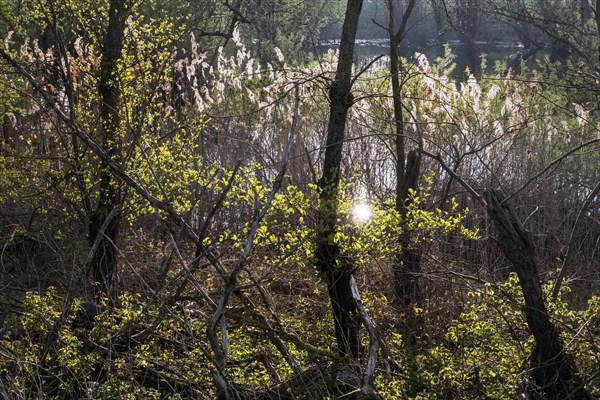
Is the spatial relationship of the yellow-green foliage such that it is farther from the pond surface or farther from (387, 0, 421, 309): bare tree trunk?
the pond surface

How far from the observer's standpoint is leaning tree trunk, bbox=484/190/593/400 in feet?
15.7

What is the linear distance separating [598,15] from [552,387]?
3.28 meters

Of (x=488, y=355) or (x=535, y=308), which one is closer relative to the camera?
(x=535, y=308)

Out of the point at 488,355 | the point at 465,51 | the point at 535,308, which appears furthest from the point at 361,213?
the point at 465,51

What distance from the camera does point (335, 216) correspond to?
5.53 m

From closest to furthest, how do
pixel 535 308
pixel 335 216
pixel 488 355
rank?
pixel 535 308 → pixel 488 355 → pixel 335 216

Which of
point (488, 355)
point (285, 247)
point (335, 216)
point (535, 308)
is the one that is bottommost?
point (488, 355)

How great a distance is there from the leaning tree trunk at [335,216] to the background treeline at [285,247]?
16 mm

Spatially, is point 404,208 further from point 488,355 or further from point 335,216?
point 488,355

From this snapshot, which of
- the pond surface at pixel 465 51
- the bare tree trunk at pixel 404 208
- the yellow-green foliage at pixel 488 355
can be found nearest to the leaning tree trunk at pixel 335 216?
the yellow-green foliage at pixel 488 355

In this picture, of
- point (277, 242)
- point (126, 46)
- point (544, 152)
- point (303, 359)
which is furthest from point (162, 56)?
point (544, 152)

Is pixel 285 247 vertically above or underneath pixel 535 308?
above

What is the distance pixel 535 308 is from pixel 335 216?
1.43 m

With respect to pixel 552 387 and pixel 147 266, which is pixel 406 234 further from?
pixel 147 266
